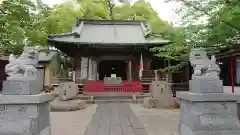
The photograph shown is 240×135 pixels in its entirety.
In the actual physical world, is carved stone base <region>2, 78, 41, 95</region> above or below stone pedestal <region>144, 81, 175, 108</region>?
above

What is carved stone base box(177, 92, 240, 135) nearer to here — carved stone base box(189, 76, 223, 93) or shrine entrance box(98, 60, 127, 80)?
carved stone base box(189, 76, 223, 93)

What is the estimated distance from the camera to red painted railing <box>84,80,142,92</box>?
15625mm

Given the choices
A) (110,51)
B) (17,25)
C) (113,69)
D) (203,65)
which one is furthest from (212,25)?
(113,69)

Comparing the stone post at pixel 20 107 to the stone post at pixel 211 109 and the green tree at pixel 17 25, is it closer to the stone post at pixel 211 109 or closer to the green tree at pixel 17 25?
the stone post at pixel 211 109

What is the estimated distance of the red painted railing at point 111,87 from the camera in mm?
15625

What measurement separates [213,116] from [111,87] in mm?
12106

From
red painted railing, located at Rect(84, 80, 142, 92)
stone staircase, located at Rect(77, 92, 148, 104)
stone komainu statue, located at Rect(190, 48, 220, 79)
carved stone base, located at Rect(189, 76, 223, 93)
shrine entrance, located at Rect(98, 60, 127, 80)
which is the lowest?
stone staircase, located at Rect(77, 92, 148, 104)

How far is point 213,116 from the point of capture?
4188 millimetres

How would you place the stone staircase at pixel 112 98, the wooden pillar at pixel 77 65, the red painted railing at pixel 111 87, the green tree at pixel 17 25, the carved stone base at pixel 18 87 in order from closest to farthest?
the carved stone base at pixel 18 87 < the green tree at pixel 17 25 < the stone staircase at pixel 112 98 < the red painted railing at pixel 111 87 < the wooden pillar at pixel 77 65

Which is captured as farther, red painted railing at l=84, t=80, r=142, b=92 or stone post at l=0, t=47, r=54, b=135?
red painted railing at l=84, t=80, r=142, b=92

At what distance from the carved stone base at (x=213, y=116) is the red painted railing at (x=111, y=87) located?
1176 centimetres

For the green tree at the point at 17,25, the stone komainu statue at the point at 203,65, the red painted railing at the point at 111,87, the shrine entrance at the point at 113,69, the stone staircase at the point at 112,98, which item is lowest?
the stone staircase at the point at 112,98

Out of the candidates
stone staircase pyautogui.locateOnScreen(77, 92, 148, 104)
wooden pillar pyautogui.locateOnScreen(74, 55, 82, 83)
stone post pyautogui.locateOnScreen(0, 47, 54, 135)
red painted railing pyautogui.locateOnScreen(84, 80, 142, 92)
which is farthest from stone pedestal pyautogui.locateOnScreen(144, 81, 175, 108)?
wooden pillar pyautogui.locateOnScreen(74, 55, 82, 83)

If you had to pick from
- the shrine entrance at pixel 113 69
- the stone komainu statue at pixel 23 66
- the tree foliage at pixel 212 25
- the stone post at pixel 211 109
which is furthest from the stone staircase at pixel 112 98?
the shrine entrance at pixel 113 69
